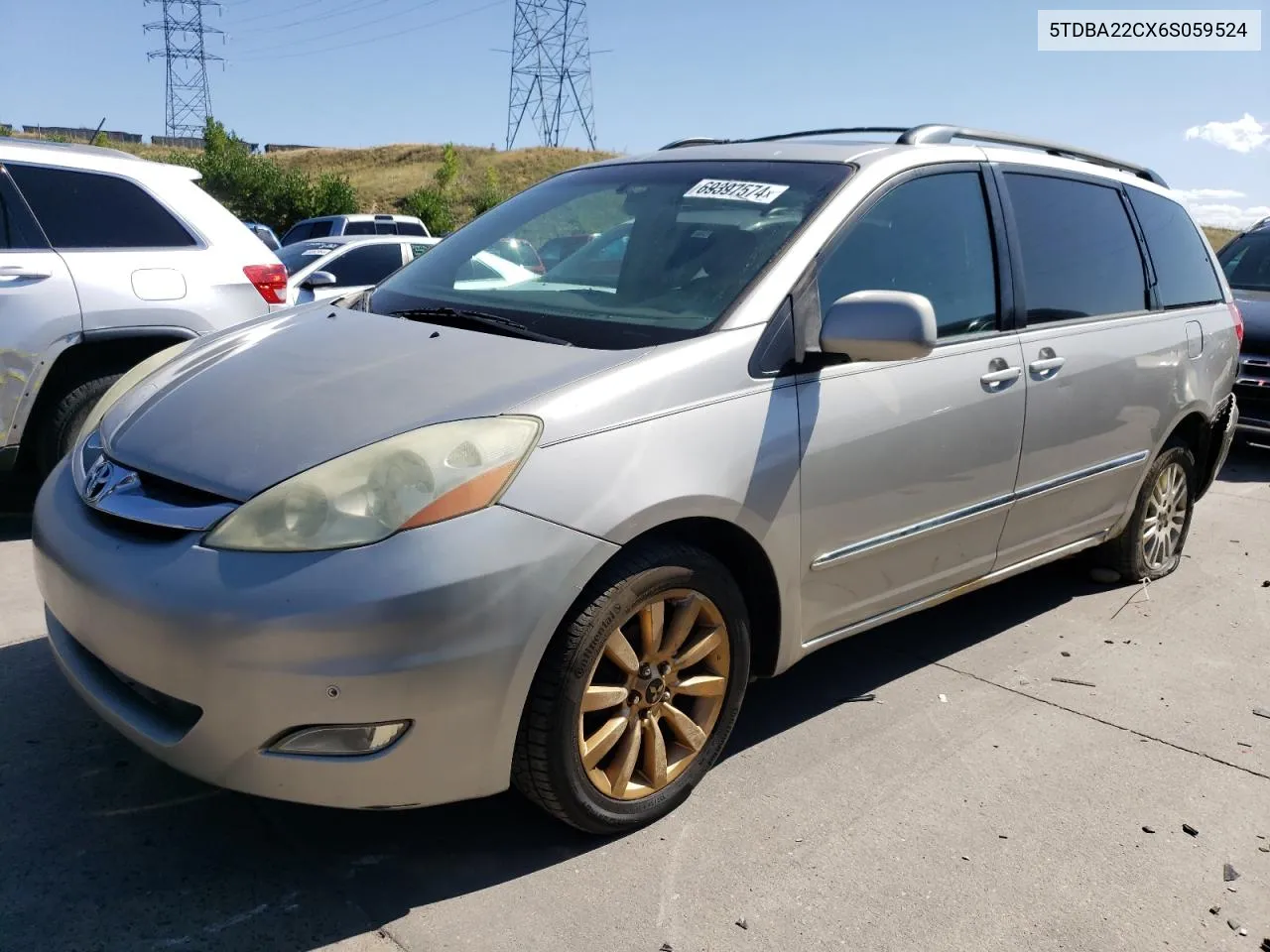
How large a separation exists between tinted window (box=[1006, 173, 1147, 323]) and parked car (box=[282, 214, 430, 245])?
779 inches

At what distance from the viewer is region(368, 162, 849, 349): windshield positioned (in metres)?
2.99

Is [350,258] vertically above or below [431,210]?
→ below

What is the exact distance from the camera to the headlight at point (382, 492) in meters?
2.24

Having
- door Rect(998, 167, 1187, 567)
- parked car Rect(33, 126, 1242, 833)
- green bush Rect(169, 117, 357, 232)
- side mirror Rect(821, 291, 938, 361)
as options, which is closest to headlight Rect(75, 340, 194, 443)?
parked car Rect(33, 126, 1242, 833)

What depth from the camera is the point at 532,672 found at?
2375mm

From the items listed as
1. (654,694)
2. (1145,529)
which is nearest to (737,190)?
(654,694)

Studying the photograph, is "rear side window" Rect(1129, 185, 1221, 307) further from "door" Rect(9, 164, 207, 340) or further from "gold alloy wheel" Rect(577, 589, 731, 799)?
"door" Rect(9, 164, 207, 340)

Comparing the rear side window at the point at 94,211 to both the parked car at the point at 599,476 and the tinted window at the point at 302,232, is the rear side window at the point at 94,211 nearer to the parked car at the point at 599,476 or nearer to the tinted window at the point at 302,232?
the parked car at the point at 599,476

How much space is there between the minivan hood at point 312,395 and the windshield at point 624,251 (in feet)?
0.75

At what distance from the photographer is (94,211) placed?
5219mm

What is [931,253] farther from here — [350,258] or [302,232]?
[302,232]

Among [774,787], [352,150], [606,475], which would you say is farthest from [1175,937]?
[352,150]

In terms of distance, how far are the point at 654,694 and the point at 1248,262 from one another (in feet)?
27.4

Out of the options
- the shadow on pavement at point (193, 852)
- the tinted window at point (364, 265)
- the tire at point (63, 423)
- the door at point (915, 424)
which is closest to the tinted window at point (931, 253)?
the door at point (915, 424)
